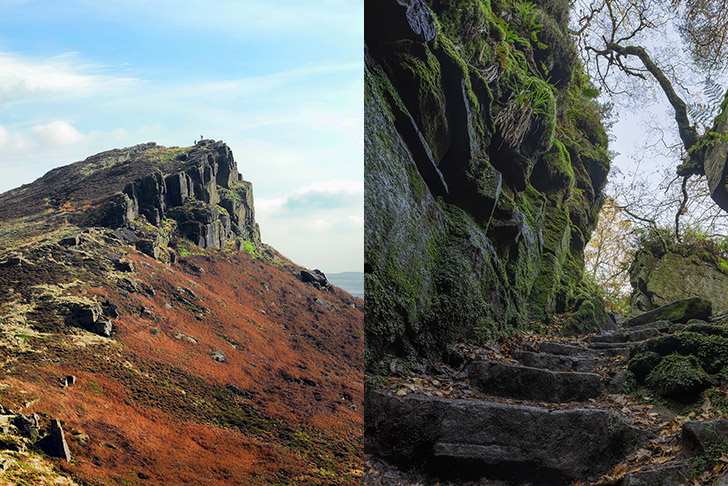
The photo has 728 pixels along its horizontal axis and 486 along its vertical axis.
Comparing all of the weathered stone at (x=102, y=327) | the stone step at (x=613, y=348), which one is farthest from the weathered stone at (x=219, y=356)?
the stone step at (x=613, y=348)

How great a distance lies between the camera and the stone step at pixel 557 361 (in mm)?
2629

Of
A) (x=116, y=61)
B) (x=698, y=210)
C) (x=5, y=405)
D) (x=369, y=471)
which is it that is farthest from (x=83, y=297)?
(x=698, y=210)

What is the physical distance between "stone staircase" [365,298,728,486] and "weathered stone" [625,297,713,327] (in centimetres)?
4

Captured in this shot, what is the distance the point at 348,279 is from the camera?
9.72 feet

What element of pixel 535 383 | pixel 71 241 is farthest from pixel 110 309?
pixel 535 383

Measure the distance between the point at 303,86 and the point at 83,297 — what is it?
1.86 meters

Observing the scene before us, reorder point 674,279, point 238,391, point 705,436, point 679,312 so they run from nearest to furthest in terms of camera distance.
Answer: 1. point 705,436
2. point 238,391
3. point 679,312
4. point 674,279

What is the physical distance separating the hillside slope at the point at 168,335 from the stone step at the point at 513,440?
396mm

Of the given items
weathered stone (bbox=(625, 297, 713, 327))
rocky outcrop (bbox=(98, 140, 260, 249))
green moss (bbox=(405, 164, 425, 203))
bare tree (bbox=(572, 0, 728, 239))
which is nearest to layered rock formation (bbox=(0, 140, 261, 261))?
rocky outcrop (bbox=(98, 140, 260, 249))

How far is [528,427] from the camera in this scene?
2355mm

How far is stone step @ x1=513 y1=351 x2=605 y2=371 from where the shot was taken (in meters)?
2.63

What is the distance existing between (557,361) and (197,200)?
226 cm

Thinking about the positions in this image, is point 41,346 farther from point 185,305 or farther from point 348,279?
point 348,279

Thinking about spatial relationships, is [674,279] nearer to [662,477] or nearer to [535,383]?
[535,383]
